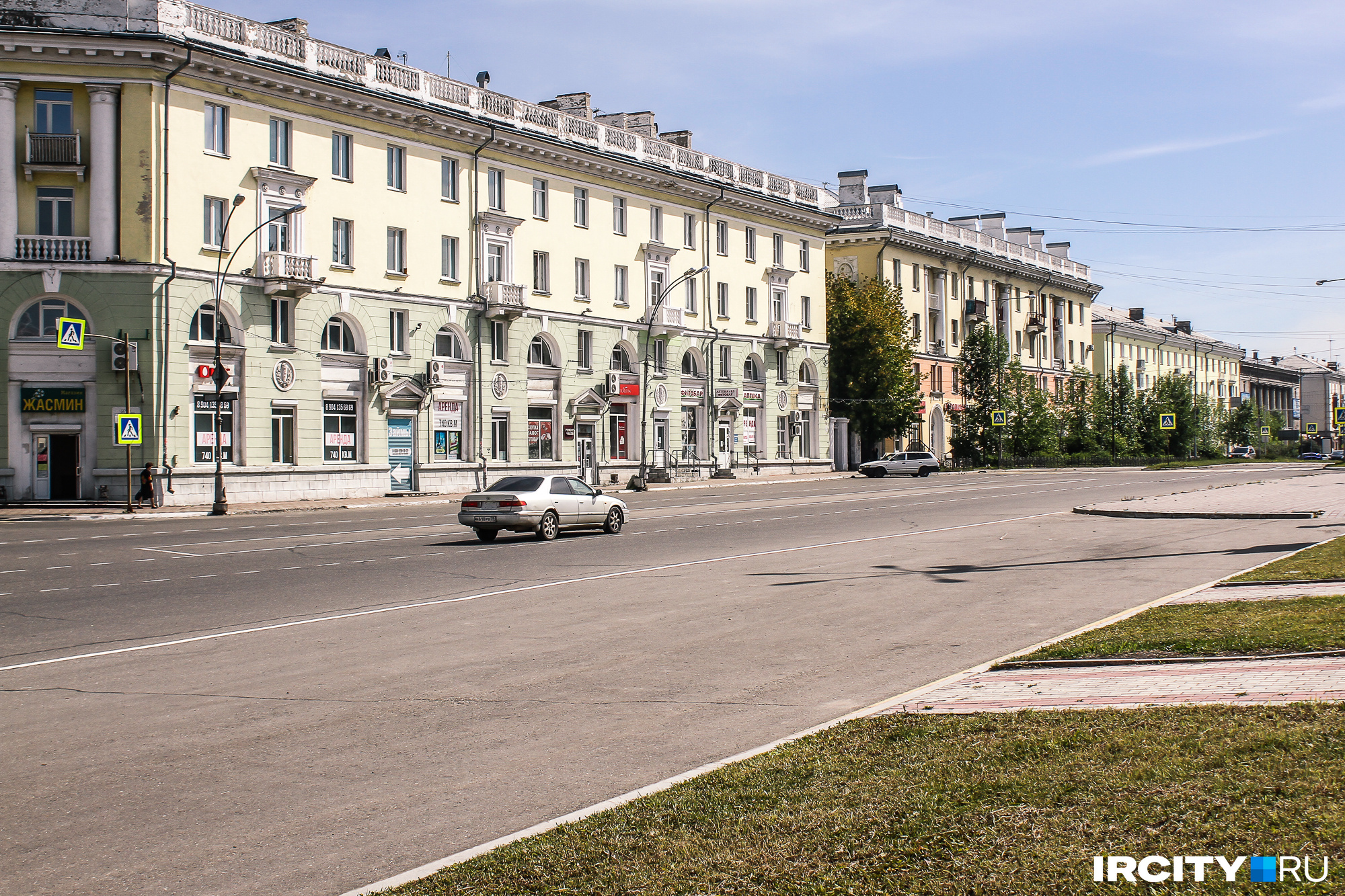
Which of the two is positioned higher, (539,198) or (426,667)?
(539,198)

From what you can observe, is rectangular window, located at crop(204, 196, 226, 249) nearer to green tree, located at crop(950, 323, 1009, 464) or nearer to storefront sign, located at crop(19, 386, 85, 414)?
storefront sign, located at crop(19, 386, 85, 414)

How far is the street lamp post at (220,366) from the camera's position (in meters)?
35.2

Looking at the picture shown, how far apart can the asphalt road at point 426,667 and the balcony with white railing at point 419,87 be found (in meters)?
22.7

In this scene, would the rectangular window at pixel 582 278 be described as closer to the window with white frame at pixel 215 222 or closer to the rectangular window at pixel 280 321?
the rectangular window at pixel 280 321

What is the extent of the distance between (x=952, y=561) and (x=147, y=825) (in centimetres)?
1491

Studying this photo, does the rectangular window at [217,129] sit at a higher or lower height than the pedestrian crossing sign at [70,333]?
Answer: higher

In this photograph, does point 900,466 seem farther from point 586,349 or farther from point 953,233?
point 953,233

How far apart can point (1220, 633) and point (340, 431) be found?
3823cm

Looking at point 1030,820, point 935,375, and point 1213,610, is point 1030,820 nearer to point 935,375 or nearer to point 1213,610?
point 1213,610

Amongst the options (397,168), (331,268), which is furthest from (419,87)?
(331,268)

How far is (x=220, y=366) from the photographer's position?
117 feet

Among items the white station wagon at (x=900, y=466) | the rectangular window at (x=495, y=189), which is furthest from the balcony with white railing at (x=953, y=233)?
the rectangular window at (x=495, y=189)

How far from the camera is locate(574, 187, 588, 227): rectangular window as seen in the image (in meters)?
54.1

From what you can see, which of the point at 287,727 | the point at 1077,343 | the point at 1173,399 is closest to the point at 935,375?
the point at 1173,399
